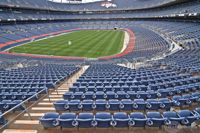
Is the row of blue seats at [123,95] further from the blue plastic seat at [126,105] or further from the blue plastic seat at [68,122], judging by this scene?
the blue plastic seat at [68,122]

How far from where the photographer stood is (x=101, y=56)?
3294cm

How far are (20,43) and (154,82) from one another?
40504 millimetres

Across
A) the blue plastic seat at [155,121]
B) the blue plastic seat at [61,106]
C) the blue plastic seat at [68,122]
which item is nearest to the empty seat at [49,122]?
the blue plastic seat at [68,122]

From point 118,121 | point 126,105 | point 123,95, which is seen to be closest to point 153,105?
point 126,105

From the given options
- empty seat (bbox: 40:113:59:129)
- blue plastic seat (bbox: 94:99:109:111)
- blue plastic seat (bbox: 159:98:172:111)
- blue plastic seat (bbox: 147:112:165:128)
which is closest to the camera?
blue plastic seat (bbox: 147:112:165:128)

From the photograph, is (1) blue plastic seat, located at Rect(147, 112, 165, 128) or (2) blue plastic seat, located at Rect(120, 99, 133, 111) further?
(2) blue plastic seat, located at Rect(120, 99, 133, 111)

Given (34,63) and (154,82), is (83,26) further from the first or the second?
(154,82)

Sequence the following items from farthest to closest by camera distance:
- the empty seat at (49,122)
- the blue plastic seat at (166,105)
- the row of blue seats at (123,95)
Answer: the row of blue seats at (123,95) → the blue plastic seat at (166,105) → the empty seat at (49,122)

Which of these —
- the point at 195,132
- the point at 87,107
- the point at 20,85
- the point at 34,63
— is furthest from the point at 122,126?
the point at 34,63

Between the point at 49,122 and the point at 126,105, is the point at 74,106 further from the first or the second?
the point at 126,105

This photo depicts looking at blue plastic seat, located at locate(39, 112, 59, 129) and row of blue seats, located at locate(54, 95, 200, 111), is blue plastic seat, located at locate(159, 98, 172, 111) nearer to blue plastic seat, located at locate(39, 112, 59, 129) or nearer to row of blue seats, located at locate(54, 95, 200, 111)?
row of blue seats, located at locate(54, 95, 200, 111)

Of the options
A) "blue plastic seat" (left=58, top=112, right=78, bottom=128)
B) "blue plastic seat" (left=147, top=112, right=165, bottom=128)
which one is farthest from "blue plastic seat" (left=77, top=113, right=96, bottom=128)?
"blue plastic seat" (left=147, top=112, right=165, bottom=128)

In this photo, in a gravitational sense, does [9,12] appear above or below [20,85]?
above

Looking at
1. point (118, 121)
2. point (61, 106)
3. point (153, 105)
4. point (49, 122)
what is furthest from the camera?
point (61, 106)
